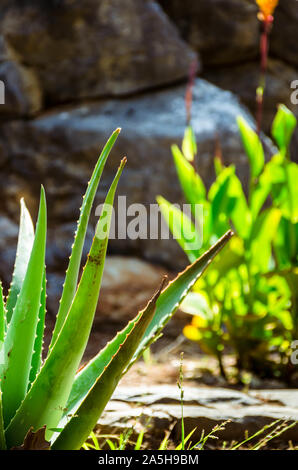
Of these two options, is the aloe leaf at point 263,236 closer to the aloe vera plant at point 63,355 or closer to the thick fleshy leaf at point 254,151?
the thick fleshy leaf at point 254,151

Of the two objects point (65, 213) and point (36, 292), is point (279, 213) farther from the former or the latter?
point (65, 213)

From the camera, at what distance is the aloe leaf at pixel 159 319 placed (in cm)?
98

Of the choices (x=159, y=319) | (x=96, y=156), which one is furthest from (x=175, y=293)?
(x=96, y=156)

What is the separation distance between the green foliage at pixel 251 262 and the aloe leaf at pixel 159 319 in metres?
1.02

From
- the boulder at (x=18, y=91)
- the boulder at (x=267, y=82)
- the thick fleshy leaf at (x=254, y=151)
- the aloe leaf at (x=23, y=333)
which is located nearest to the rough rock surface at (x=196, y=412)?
Answer: the aloe leaf at (x=23, y=333)

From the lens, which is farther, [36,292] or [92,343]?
[92,343]

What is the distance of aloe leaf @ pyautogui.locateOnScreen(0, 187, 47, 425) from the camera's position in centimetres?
96

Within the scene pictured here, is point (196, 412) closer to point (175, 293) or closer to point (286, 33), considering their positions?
point (175, 293)

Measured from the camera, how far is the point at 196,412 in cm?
150

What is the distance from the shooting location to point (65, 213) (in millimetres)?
3473

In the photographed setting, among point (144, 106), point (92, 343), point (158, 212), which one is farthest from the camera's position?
point (144, 106)

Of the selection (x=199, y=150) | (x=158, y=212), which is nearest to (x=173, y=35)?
(x=199, y=150)

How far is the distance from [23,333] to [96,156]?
2542mm
